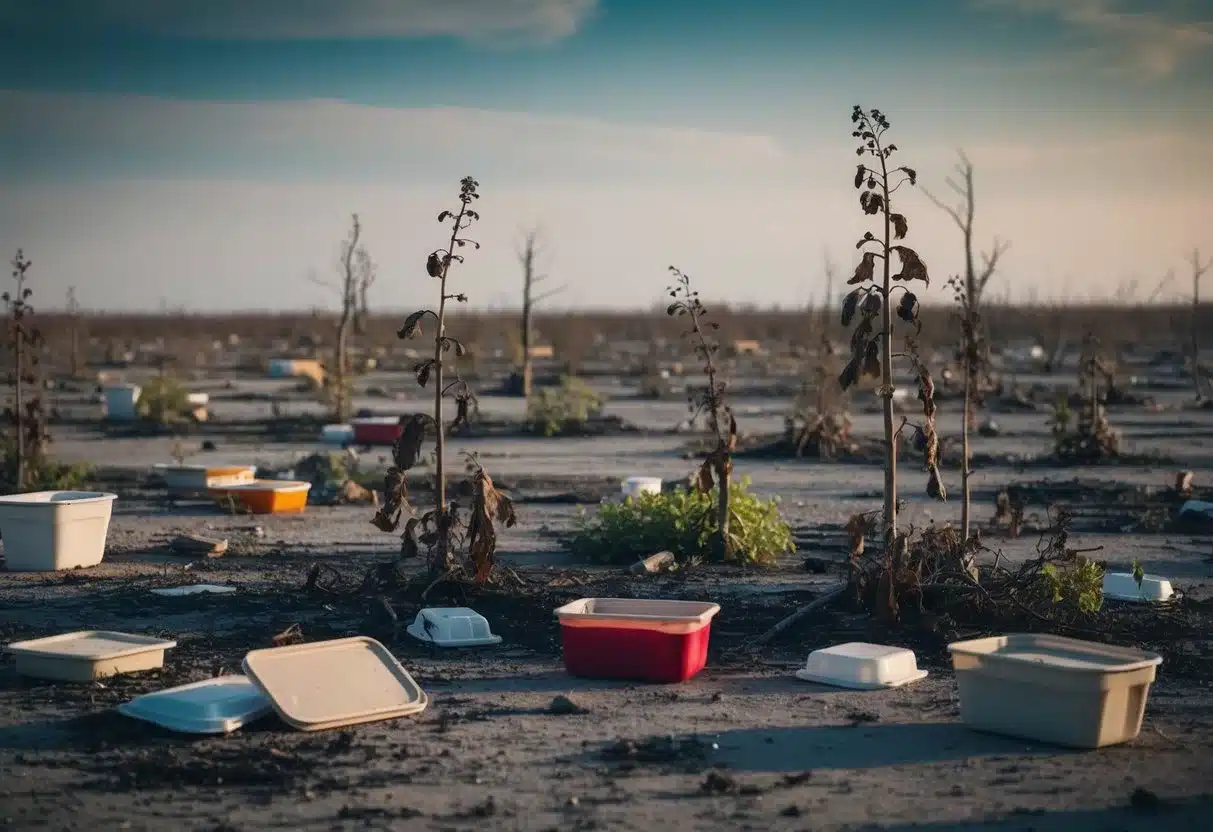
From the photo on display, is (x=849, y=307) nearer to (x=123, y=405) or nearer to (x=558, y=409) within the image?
(x=558, y=409)

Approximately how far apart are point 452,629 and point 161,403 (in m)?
20.9

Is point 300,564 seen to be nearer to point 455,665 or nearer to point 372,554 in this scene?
point 372,554

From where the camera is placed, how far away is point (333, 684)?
748 cm

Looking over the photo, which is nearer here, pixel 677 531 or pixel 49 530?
pixel 49 530

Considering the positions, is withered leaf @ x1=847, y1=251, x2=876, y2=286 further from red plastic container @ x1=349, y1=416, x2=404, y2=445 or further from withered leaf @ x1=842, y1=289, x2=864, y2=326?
red plastic container @ x1=349, y1=416, x2=404, y2=445

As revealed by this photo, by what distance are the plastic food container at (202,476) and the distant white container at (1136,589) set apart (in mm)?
9449

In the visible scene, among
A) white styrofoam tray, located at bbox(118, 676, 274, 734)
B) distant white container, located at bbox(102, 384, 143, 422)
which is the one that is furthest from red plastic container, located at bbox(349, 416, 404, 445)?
white styrofoam tray, located at bbox(118, 676, 274, 734)

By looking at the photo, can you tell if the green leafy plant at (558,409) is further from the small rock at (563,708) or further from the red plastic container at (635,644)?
the small rock at (563,708)

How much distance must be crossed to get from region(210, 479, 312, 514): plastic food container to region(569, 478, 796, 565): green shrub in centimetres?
440

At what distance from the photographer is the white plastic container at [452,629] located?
9234 mm

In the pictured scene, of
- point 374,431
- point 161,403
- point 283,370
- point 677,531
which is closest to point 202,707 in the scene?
point 677,531

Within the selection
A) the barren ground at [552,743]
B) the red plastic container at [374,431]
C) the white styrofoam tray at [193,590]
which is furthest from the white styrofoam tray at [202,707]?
the red plastic container at [374,431]

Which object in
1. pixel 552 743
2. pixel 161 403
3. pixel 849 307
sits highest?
pixel 849 307

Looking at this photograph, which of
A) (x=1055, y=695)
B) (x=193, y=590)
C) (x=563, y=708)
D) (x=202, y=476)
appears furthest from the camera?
(x=202, y=476)
